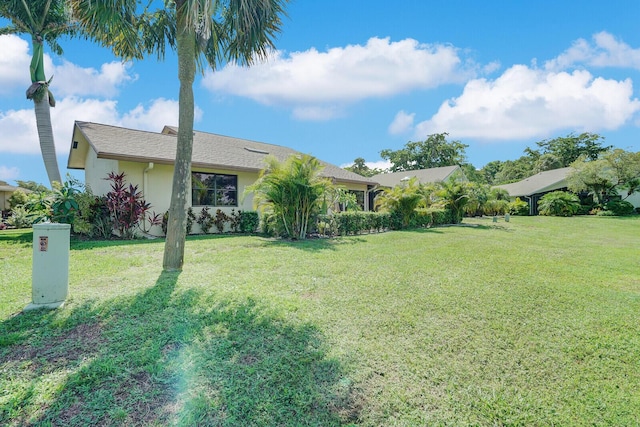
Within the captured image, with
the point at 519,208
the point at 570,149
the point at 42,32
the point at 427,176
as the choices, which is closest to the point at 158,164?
the point at 42,32

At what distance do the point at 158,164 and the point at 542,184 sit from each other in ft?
116

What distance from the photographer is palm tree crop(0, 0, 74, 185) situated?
13562mm

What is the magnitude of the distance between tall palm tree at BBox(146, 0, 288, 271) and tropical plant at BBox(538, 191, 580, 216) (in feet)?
96.1

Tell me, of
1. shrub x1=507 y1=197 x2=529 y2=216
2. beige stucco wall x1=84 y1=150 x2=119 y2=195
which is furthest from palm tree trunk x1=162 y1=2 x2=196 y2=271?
shrub x1=507 y1=197 x2=529 y2=216

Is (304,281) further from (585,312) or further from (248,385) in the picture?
(585,312)

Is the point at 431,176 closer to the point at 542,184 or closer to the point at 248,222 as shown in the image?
the point at 542,184

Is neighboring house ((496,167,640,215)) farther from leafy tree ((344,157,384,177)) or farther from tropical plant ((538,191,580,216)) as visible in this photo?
leafy tree ((344,157,384,177))

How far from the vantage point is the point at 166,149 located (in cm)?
1261

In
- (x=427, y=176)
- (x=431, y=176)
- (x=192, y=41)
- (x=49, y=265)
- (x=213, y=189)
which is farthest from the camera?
(x=427, y=176)

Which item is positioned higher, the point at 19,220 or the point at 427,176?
the point at 427,176

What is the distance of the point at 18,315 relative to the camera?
3637 mm

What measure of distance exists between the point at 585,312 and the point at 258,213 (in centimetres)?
1138

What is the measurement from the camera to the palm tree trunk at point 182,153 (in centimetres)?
566

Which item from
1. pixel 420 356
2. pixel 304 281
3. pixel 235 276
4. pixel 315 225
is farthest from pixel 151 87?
pixel 420 356
